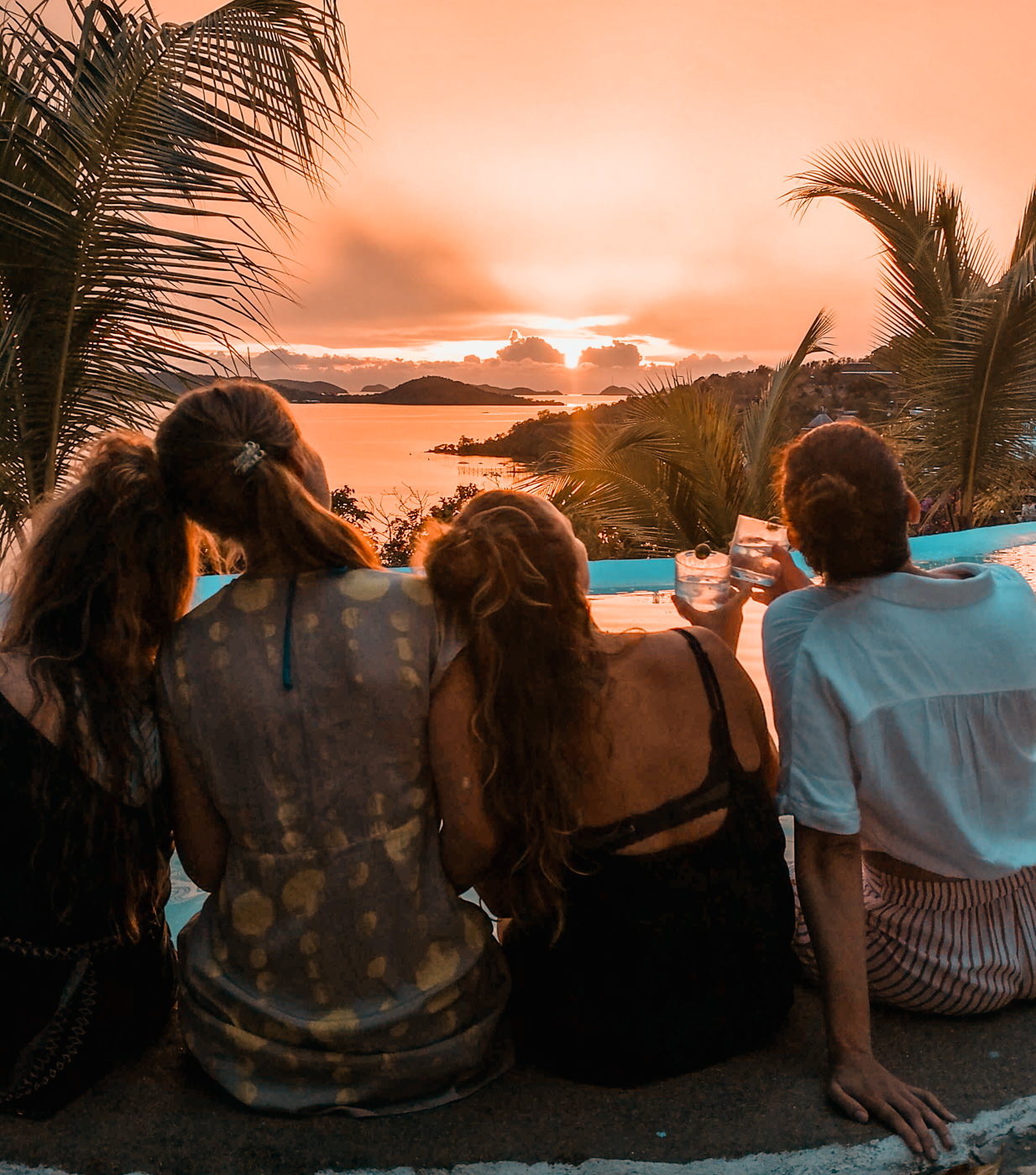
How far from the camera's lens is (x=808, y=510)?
1.88m

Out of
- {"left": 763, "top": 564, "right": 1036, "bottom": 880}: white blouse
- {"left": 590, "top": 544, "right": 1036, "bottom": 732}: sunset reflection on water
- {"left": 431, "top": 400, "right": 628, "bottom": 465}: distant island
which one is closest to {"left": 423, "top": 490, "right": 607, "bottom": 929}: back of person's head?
{"left": 763, "top": 564, "right": 1036, "bottom": 880}: white blouse

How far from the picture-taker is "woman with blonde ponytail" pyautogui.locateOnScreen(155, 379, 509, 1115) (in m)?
1.66

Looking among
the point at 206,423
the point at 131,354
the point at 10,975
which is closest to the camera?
the point at 206,423

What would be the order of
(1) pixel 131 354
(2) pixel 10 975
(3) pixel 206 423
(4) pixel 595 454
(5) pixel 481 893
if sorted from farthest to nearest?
(4) pixel 595 454, (1) pixel 131 354, (5) pixel 481 893, (2) pixel 10 975, (3) pixel 206 423

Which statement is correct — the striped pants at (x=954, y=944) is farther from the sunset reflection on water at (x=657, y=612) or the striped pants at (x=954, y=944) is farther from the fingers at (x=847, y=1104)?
the sunset reflection on water at (x=657, y=612)

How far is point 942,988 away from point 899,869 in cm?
25

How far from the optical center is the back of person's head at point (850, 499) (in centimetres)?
183

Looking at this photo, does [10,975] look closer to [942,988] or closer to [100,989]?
[100,989]

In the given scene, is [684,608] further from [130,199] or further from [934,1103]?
[130,199]

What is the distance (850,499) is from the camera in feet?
6.00

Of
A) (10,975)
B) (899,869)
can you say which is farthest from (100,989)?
(899,869)

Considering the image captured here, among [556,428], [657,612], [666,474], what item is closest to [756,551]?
[666,474]

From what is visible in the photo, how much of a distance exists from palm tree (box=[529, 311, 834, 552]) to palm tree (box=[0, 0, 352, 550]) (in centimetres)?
338

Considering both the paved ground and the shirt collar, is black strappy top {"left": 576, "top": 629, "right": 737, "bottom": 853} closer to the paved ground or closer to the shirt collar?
the shirt collar
